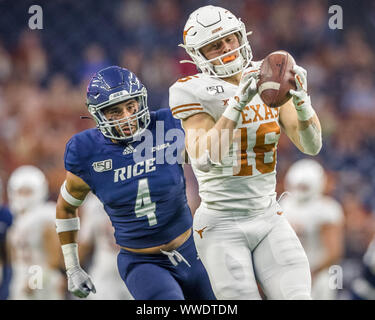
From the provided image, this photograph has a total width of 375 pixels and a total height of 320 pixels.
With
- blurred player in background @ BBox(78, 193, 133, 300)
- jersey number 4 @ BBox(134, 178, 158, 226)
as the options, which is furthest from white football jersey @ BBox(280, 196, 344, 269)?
jersey number 4 @ BBox(134, 178, 158, 226)

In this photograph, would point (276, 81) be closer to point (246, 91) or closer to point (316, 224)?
point (246, 91)

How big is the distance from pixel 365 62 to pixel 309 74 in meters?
0.57

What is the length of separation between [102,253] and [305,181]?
1485 mm

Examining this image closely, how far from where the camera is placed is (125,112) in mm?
2895

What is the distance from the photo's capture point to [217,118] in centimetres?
263

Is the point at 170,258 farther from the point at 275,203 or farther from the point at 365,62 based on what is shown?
the point at 365,62

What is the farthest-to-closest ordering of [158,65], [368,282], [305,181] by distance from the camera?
[158,65] → [305,181] → [368,282]

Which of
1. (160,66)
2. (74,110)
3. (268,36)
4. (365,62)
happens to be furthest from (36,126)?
(365,62)

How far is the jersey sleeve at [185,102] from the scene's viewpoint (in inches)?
102

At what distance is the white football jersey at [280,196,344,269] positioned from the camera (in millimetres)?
4648

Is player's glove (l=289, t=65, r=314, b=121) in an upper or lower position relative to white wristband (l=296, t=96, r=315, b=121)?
upper

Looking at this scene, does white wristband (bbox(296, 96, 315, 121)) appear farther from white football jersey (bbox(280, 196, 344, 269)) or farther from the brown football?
white football jersey (bbox(280, 196, 344, 269))

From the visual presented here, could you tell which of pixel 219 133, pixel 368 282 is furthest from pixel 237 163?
pixel 368 282

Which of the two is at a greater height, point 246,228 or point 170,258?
point 246,228
